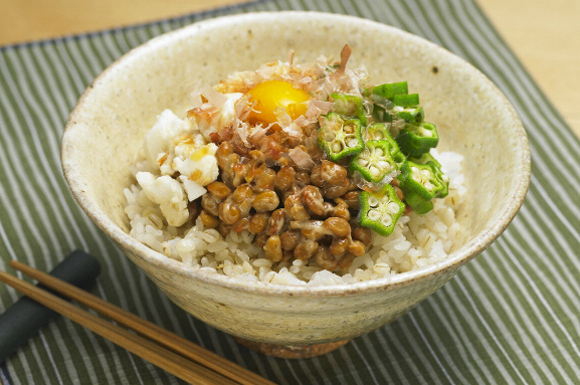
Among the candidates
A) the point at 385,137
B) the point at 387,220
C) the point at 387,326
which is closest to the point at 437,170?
the point at 385,137

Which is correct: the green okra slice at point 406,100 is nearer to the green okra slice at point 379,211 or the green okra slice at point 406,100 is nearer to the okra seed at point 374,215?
the green okra slice at point 379,211

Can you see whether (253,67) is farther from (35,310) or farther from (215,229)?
(35,310)

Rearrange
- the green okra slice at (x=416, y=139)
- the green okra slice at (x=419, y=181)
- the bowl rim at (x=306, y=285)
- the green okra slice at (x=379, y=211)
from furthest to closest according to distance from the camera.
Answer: the green okra slice at (x=416, y=139)
the green okra slice at (x=419, y=181)
the green okra slice at (x=379, y=211)
the bowl rim at (x=306, y=285)

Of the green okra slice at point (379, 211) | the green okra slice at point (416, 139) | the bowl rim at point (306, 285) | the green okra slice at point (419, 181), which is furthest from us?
the green okra slice at point (416, 139)

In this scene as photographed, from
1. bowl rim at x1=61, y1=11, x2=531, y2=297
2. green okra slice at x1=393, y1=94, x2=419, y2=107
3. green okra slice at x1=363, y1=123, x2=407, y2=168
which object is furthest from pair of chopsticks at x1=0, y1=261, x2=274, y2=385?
green okra slice at x1=393, y1=94, x2=419, y2=107

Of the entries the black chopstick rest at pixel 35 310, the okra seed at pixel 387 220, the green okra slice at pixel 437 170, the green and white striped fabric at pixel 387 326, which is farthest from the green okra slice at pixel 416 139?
the black chopstick rest at pixel 35 310

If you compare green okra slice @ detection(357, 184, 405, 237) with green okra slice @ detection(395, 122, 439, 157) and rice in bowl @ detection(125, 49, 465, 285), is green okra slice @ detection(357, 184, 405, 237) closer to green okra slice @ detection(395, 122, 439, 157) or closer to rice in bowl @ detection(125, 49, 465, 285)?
rice in bowl @ detection(125, 49, 465, 285)
